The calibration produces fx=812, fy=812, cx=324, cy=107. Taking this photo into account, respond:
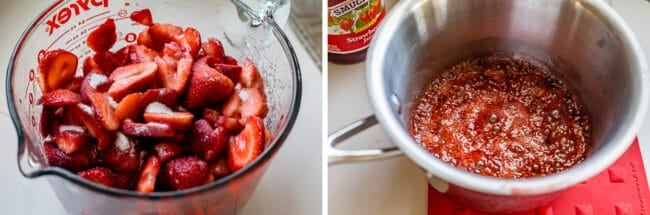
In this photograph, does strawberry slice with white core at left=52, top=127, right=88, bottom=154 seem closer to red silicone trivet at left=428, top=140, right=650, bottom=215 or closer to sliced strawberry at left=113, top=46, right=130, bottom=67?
sliced strawberry at left=113, top=46, right=130, bottom=67

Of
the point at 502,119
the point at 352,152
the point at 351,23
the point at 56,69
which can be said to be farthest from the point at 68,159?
the point at 502,119

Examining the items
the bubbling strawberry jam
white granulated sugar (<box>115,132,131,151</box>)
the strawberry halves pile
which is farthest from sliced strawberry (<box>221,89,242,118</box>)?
the bubbling strawberry jam

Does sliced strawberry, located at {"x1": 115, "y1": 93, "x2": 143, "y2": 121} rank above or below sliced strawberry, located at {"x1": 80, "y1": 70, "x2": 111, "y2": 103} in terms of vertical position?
below

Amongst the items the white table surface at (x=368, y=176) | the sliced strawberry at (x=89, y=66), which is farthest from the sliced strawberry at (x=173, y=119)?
the white table surface at (x=368, y=176)

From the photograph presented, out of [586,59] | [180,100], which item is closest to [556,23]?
[586,59]

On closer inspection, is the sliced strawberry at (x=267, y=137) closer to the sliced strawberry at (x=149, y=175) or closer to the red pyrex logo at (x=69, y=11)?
the sliced strawberry at (x=149, y=175)

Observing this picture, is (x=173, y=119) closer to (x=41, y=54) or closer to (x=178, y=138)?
(x=178, y=138)
